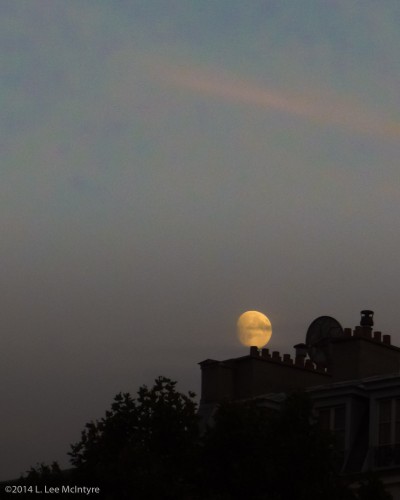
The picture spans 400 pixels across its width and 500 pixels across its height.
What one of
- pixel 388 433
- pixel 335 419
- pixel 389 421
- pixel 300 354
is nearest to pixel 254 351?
pixel 300 354

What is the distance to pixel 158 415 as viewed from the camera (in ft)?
132

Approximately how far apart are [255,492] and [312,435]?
2.46 meters

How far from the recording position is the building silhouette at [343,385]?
4459 cm

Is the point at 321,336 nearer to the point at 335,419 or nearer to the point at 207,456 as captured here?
the point at 335,419

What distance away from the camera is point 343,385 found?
46.1m

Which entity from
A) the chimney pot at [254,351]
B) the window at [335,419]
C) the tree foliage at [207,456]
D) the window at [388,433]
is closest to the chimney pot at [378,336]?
the window at [335,419]

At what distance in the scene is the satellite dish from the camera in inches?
2218

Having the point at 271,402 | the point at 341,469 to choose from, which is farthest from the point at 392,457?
the point at 271,402

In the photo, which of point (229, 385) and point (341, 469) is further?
point (229, 385)

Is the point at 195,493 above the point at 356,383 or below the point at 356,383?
below

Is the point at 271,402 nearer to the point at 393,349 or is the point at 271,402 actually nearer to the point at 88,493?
the point at 393,349

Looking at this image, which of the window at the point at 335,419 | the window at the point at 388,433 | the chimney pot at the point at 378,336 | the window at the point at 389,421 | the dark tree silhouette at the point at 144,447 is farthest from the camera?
the chimney pot at the point at 378,336

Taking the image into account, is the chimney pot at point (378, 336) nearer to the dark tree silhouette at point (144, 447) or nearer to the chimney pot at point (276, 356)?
the chimney pot at point (276, 356)

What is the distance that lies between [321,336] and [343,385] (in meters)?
10.6
